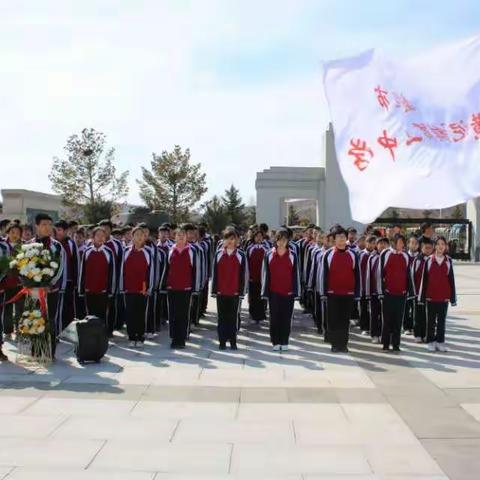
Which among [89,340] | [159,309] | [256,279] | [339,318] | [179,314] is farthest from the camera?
[256,279]

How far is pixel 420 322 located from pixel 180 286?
3.89m

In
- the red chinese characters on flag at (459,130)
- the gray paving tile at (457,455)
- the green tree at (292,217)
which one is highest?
the green tree at (292,217)

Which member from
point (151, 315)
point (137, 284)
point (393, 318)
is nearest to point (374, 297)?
point (393, 318)

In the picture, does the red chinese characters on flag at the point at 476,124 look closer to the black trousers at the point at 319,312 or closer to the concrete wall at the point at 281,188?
the black trousers at the point at 319,312

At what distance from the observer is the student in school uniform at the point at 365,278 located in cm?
1062

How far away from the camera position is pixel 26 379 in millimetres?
7191

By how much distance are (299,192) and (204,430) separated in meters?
30.4

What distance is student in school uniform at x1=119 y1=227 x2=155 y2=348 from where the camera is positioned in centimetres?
941

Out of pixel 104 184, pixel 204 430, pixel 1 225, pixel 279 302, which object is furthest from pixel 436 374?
pixel 104 184

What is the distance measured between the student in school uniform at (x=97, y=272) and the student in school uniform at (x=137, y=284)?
35 cm

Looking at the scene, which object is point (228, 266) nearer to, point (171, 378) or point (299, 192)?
point (171, 378)

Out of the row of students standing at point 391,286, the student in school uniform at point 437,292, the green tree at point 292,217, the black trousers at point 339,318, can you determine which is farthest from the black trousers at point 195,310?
the green tree at point 292,217

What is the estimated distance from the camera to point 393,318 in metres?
9.27

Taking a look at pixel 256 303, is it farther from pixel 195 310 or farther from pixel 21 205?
pixel 21 205
